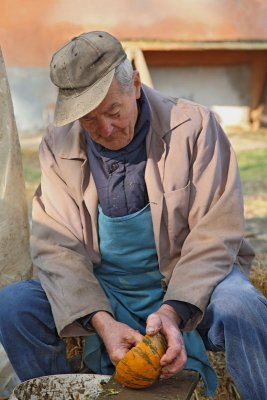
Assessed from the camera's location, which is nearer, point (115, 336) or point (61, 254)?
point (115, 336)

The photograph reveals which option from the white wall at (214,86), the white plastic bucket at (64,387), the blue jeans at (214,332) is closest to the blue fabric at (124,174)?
the blue jeans at (214,332)

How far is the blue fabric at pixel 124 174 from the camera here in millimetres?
3307

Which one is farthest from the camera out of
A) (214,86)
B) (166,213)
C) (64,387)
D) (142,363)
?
(214,86)

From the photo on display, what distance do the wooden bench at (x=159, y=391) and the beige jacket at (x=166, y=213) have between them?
27 centimetres

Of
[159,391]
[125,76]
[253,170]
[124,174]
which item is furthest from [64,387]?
[253,170]

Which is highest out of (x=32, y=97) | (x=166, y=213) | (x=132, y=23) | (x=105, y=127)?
(x=105, y=127)

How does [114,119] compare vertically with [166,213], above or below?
above

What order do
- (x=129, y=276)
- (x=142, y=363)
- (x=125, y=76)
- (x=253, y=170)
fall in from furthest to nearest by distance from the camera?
(x=253, y=170) → (x=129, y=276) → (x=125, y=76) → (x=142, y=363)

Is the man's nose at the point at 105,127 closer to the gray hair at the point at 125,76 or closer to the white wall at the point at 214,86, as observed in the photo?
the gray hair at the point at 125,76

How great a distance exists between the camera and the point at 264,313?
9.54ft

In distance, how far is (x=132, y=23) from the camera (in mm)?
13617

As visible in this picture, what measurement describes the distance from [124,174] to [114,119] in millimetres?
300

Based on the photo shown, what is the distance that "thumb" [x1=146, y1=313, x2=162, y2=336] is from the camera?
111 inches

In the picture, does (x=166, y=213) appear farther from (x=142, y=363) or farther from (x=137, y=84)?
(x=142, y=363)
